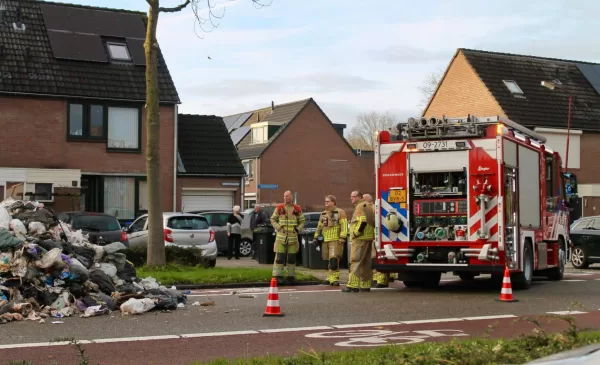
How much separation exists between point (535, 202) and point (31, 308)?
397 inches

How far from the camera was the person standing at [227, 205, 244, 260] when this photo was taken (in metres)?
29.0

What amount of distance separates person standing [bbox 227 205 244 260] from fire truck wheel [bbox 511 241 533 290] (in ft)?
42.9

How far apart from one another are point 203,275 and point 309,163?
42425 millimetres

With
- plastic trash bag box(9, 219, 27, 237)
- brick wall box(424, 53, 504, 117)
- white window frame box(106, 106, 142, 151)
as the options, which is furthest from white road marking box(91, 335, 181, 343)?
brick wall box(424, 53, 504, 117)

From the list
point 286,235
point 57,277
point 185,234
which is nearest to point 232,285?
point 286,235

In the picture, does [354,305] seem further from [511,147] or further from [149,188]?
[149,188]

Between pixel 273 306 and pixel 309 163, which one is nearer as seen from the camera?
pixel 273 306

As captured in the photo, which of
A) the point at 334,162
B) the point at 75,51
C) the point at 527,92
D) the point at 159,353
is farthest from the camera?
the point at 334,162

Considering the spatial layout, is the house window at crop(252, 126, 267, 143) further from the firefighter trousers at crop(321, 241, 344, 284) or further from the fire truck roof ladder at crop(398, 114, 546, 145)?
the fire truck roof ladder at crop(398, 114, 546, 145)

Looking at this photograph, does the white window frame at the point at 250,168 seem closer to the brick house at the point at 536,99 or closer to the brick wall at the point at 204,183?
the brick house at the point at 536,99

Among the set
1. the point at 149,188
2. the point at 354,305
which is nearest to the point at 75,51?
the point at 149,188

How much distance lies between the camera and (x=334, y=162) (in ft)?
205

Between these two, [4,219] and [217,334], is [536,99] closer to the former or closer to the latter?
[4,219]

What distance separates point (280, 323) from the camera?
11961 mm
